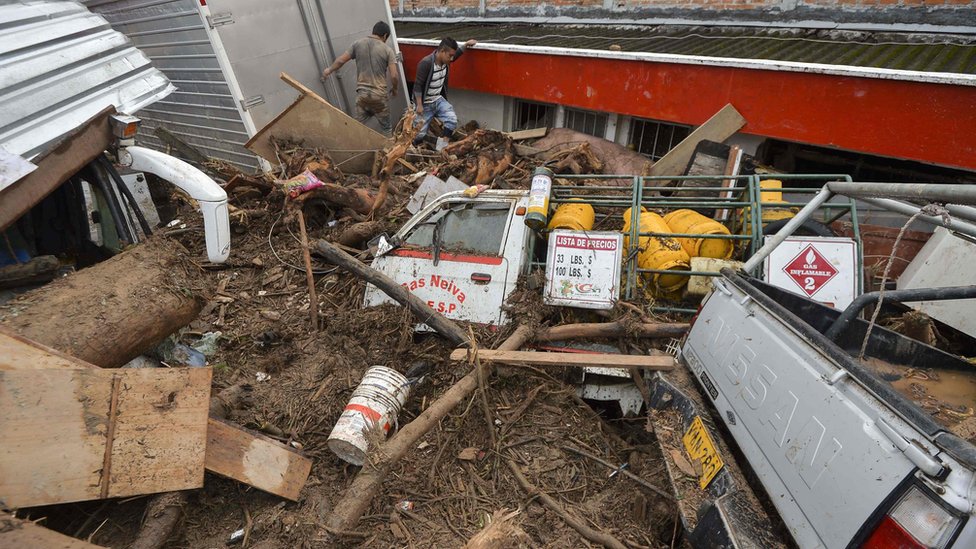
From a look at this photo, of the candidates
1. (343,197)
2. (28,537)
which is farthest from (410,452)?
(343,197)

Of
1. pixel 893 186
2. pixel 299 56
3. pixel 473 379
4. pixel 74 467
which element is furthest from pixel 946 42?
pixel 74 467

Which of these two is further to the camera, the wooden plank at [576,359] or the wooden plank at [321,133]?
the wooden plank at [321,133]

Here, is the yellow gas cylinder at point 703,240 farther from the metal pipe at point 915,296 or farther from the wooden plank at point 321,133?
the wooden plank at point 321,133

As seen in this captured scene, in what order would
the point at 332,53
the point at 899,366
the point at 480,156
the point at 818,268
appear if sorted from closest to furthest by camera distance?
the point at 899,366, the point at 818,268, the point at 480,156, the point at 332,53

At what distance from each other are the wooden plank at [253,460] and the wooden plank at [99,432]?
22 centimetres

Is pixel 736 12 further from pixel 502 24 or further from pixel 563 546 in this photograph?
pixel 563 546

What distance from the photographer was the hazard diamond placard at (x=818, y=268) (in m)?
3.57

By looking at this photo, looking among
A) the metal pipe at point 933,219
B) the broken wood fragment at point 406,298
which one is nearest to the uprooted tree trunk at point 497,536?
the broken wood fragment at point 406,298

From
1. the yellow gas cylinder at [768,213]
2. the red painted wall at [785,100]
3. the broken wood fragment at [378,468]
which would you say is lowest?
the broken wood fragment at [378,468]

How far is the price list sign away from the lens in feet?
12.6

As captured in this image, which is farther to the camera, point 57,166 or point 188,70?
point 188,70

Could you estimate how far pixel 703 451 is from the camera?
225 cm

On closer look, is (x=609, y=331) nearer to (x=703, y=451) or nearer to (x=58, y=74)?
(x=703, y=451)

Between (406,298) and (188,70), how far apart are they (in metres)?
6.28
